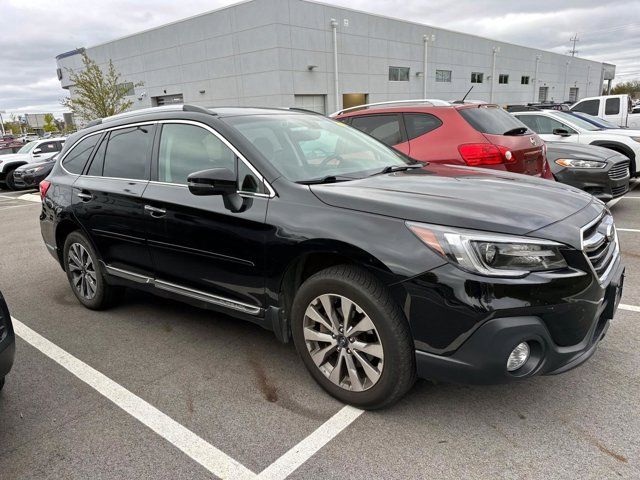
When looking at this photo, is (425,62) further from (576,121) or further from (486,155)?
(486,155)

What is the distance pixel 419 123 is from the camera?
587cm

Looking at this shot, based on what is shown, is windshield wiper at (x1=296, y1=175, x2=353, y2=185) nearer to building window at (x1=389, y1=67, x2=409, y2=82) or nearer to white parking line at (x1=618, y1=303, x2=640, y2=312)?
white parking line at (x1=618, y1=303, x2=640, y2=312)

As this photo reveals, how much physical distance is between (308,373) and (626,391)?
6.19ft

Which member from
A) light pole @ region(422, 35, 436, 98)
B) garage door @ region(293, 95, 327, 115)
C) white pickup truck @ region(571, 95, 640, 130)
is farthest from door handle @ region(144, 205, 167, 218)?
light pole @ region(422, 35, 436, 98)

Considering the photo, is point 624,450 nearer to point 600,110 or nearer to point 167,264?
point 167,264

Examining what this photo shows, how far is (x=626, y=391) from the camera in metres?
2.76

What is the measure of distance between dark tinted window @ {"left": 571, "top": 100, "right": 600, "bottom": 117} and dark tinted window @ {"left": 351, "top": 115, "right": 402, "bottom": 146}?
11.9m

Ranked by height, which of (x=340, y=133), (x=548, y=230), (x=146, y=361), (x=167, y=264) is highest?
(x=340, y=133)

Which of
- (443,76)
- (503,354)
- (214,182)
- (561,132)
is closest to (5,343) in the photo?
(214,182)

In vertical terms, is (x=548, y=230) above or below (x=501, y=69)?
below

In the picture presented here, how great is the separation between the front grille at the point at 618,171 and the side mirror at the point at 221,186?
5.94m

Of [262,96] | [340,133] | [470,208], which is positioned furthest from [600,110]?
[262,96]

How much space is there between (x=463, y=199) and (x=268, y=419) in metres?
1.63

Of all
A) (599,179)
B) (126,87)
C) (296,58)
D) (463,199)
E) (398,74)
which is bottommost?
(599,179)
